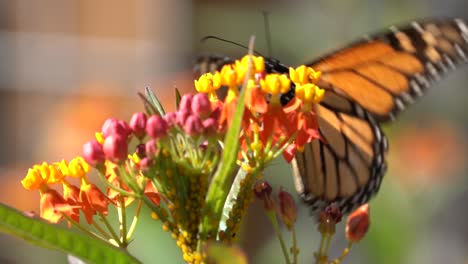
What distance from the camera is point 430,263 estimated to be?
3861mm

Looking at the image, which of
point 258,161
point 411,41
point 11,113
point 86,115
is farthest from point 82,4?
point 258,161

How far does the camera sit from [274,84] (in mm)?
1525

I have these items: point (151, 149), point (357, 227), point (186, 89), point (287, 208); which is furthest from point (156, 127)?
point (186, 89)

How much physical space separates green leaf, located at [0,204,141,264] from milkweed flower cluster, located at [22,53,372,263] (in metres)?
0.15

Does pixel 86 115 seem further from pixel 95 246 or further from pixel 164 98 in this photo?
pixel 95 246

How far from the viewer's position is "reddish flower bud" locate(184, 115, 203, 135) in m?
1.42

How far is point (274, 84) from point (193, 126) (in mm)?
177

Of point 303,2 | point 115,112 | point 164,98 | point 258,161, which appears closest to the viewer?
point 258,161

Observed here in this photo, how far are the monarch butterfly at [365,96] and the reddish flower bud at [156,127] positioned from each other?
818 mm

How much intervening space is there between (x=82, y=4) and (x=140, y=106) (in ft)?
3.28

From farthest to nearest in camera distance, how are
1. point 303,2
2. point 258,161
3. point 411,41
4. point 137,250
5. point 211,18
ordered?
point 211,18, point 303,2, point 137,250, point 411,41, point 258,161

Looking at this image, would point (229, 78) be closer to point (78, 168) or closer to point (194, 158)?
point (194, 158)

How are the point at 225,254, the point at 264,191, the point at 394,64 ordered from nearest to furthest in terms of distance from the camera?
1. the point at 225,254
2. the point at 264,191
3. the point at 394,64

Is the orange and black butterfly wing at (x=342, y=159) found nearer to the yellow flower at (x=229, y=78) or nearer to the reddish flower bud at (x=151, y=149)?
the yellow flower at (x=229, y=78)
